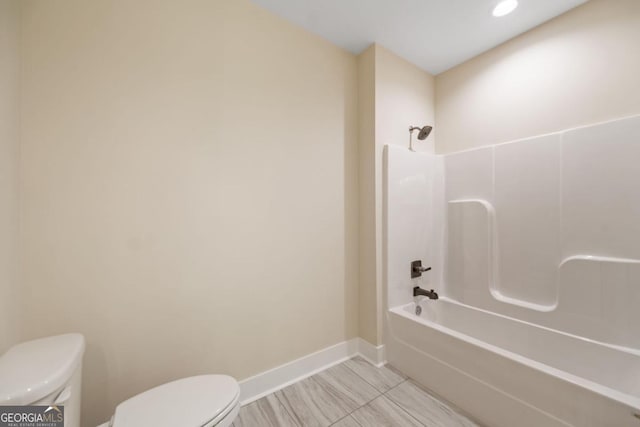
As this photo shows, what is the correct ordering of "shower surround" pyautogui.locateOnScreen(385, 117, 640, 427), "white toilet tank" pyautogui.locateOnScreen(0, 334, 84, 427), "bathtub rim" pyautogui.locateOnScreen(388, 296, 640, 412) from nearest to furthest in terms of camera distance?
"white toilet tank" pyautogui.locateOnScreen(0, 334, 84, 427) < "bathtub rim" pyautogui.locateOnScreen(388, 296, 640, 412) < "shower surround" pyautogui.locateOnScreen(385, 117, 640, 427)

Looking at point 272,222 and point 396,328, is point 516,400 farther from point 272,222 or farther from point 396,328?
point 272,222

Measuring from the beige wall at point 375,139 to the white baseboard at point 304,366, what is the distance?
0.12 meters

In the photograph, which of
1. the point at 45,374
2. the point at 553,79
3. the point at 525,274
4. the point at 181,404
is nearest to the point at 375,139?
the point at 553,79

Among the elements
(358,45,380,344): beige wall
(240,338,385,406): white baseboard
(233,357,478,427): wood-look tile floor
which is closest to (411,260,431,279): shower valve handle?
(358,45,380,344): beige wall

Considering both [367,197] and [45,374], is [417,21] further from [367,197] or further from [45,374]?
[45,374]

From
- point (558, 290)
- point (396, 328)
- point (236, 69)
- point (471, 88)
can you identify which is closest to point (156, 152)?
point (236, 69)

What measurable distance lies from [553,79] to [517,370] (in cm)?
200

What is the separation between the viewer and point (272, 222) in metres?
1.68

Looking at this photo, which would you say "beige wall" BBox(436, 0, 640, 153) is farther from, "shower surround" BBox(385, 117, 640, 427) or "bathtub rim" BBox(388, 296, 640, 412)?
"bathtub rim" BBox(388, 296, 640, 412)

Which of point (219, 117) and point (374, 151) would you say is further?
point (374, 151)

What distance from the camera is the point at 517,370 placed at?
4.16 feet

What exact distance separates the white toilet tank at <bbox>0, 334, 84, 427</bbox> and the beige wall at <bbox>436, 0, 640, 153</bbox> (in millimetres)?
2925

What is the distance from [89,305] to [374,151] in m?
2.02

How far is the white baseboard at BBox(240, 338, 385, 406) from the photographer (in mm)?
1580
